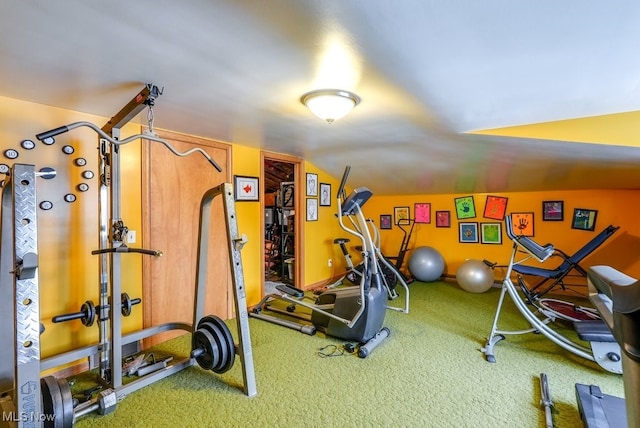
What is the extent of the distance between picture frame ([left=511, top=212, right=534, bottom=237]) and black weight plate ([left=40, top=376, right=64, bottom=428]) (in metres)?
5.48

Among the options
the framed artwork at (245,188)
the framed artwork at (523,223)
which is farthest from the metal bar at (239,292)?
the framed artwork at (523,223)

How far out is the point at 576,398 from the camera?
204cm

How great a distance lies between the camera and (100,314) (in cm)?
222

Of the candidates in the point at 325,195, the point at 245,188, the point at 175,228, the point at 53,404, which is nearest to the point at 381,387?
the point at 53,404

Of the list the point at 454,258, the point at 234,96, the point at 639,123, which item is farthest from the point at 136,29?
the point at 454,258

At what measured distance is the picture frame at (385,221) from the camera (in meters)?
6.02

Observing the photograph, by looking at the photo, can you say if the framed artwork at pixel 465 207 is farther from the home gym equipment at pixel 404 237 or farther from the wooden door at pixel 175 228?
the wooden door at pixel 175 228

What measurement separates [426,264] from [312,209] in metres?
2.08

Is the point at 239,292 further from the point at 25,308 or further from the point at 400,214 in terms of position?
the point at 400,214

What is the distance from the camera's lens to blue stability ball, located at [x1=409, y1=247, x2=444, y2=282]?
16.8 feet

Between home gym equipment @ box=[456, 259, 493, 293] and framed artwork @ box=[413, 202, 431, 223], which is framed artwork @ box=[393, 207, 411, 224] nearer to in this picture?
framed artwork @ box=[413, 202, 431, 223]

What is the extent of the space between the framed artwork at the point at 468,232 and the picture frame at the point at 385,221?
4.12 ft

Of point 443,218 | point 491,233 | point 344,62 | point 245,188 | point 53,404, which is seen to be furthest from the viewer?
point 443,218

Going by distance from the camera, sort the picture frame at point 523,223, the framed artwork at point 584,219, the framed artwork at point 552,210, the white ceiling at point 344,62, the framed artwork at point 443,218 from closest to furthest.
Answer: the white ceiling at point 344,62 → the framed artwork at point 584,219 → the framed artwork at point 552,210 → the picture frame at point 523,223 → the framed artwork at point 443,218
